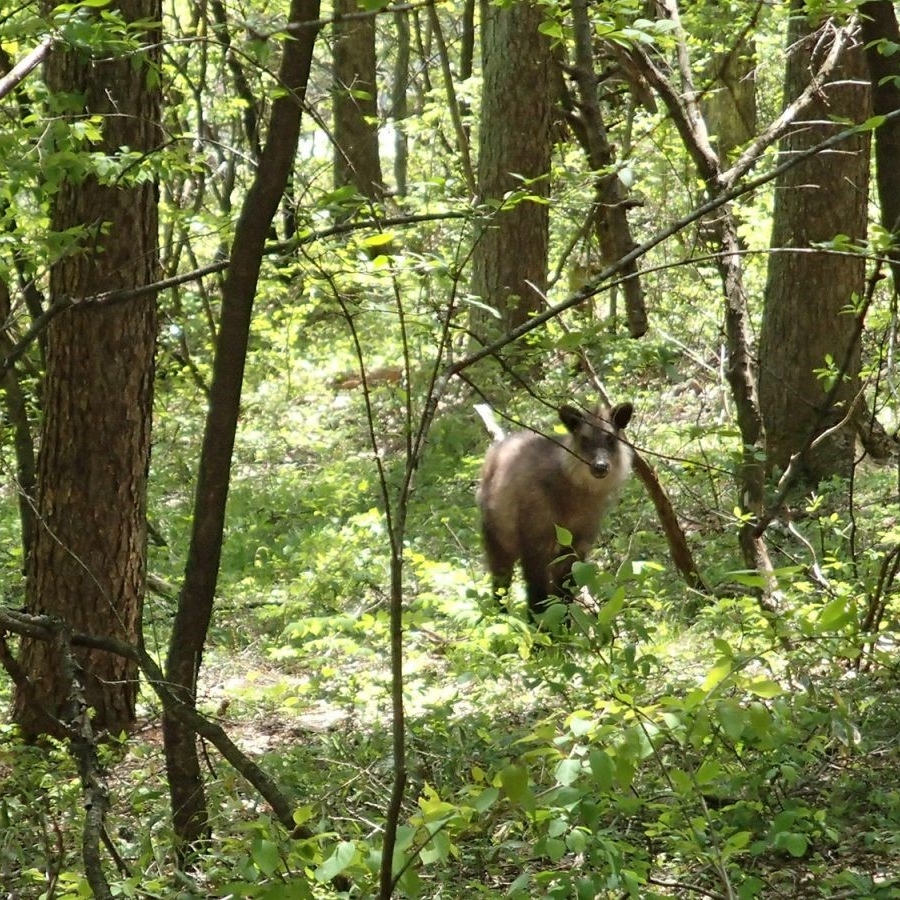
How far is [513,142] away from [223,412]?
10.1m

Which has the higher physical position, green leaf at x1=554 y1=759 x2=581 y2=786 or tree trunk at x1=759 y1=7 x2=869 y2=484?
tree trunk at x1=759 y1=7 x2=869 y2=484

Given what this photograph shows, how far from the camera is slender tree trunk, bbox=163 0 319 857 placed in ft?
11.0

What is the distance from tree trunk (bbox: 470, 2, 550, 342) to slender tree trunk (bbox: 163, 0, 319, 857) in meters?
9.25

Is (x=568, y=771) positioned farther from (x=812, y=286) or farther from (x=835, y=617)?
(x=812, y=286)

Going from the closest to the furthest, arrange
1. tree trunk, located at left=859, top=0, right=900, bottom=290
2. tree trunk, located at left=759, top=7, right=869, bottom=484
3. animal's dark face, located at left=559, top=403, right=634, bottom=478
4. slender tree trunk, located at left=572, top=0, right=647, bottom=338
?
tree trunk, located at left=859, top=0, right=900, bottom=290, slender tree trunk, located at left=572, top=0, right=647, bottom=338, animal's dark face, located at left=559, top=403, right=634, bottom=478, tree trunk, located at left=759, top=7, right=869, bottom=484

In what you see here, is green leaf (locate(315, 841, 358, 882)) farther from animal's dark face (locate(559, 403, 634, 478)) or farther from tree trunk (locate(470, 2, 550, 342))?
tree trunk (locate(470, 2, 550, 342))

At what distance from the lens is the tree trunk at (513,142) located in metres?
12.9

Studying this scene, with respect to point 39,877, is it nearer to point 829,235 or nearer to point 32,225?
point 32,225

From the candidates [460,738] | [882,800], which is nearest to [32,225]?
[460,738]

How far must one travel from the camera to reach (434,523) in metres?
10.7

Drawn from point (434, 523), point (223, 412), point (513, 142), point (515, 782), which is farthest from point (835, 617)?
point (513, 142)

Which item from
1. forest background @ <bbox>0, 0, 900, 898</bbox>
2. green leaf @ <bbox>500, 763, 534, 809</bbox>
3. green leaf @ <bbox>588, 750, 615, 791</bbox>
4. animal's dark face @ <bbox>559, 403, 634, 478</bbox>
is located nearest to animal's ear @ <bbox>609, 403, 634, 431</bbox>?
animal's dark face @ <bbox>559, 403, 634, 478</bbox>

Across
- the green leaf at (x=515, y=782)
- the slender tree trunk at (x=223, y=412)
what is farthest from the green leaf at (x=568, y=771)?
the slender tree trunk at (x=223, y=412)

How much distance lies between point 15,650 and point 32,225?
2.95 meters
